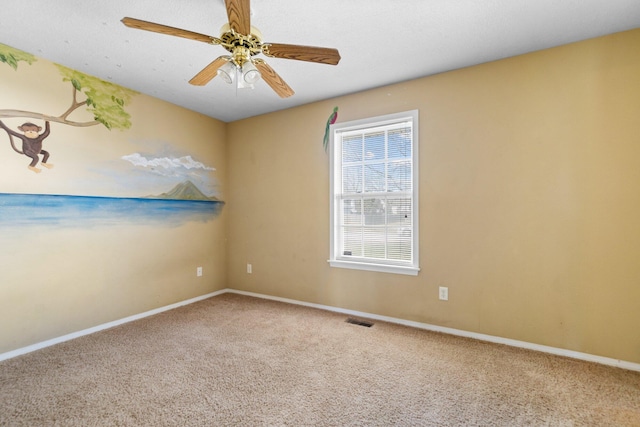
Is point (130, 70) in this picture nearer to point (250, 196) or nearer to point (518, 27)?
point (250, 196)

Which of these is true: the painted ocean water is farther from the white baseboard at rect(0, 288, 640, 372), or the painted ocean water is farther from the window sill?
the window sill

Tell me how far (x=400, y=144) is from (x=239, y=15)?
203 cm

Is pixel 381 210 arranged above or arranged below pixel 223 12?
below

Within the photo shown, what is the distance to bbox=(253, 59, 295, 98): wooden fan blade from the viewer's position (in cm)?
190

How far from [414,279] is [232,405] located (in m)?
1.95

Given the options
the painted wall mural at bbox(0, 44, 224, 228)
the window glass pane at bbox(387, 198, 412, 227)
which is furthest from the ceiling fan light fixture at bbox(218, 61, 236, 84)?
the window glass pane at bbox(387, 198, 412, 227)

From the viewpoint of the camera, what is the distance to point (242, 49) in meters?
1.73

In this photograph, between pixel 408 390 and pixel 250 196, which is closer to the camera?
pixel 408 390

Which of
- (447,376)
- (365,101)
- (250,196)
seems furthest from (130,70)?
(447,376)

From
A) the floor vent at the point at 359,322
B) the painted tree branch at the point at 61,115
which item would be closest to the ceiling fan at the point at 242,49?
the painted tree branch at the point at 61,115

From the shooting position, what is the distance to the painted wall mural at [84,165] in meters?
2.35

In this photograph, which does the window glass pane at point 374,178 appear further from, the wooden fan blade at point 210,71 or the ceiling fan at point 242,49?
the wooden fan blade at point 210,71

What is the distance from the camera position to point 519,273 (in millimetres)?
2447

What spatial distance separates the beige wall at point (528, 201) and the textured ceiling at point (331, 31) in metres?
0.27
